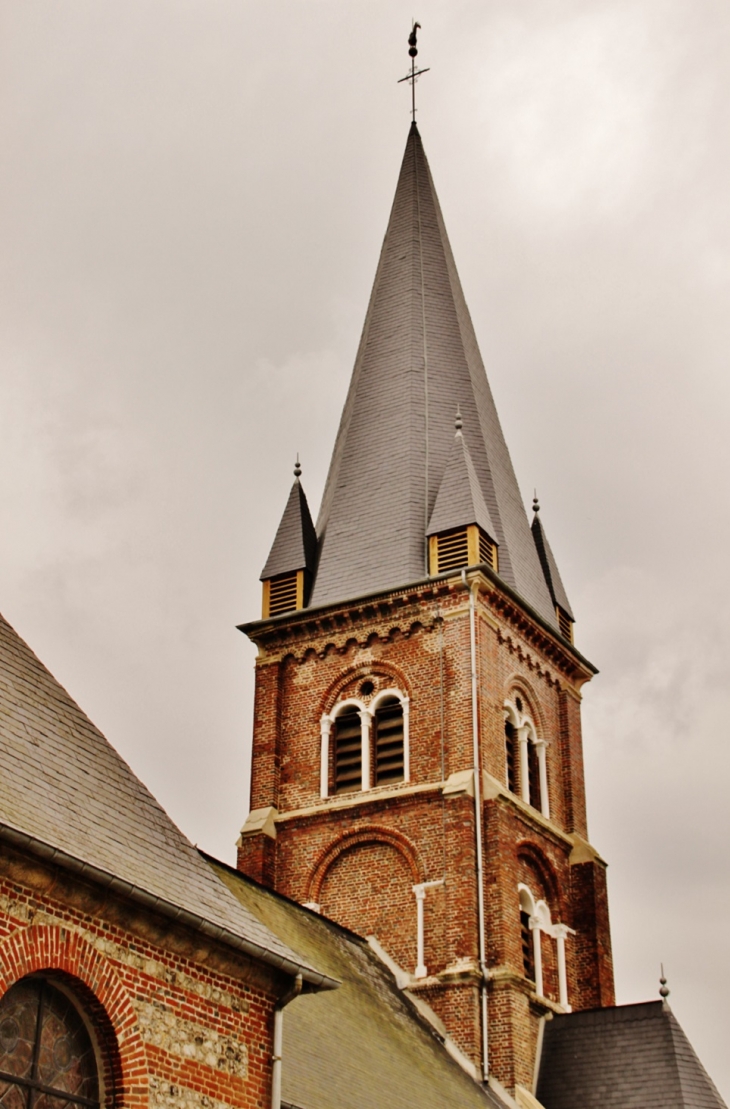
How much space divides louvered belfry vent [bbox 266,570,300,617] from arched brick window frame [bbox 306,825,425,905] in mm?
5598

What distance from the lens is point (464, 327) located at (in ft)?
124

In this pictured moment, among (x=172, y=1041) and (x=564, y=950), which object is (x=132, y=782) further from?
(x=564, y=950)

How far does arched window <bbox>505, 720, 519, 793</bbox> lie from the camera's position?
30766 mm

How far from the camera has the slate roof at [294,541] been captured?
110 feet

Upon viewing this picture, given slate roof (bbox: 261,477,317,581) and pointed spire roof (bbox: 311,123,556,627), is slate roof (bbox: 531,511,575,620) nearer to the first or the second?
pointed spire roof (bbox: 311,123,556,627)

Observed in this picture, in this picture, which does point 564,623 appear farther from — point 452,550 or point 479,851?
point 479,851

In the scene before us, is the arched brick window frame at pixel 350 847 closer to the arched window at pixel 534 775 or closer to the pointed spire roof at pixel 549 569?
the arched window at pixel 534 775

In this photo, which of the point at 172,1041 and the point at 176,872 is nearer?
the point at 172,1041

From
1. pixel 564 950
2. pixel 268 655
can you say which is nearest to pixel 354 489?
pixel 268 655

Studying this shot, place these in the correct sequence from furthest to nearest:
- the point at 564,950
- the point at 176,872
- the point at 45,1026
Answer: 1. the point at 564,950
2. the point at 176,872
3. the point at 45,1026

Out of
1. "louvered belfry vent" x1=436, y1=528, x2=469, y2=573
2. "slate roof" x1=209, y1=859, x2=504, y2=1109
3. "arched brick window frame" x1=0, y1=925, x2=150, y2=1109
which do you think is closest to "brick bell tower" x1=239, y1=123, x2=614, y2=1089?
"louvered belfry vent" x1=436, y1=528, x2=469, y2=573

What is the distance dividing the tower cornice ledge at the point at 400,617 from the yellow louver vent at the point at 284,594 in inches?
17.6

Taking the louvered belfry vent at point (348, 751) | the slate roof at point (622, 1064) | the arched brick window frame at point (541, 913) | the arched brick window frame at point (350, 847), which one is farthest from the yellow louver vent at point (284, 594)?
the slate roof at point (622, 1064)

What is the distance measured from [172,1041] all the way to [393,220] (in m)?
29.1
